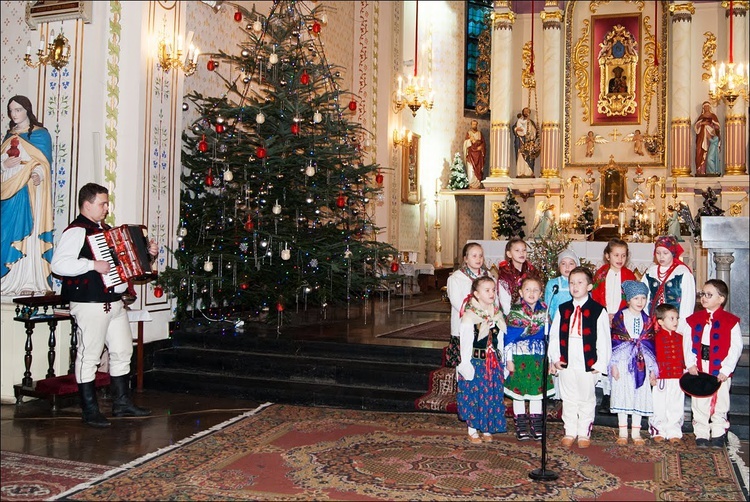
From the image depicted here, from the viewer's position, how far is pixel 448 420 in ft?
22.0

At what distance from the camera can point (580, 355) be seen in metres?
5.91

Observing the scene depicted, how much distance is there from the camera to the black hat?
5840mm

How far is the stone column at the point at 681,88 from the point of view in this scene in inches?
666

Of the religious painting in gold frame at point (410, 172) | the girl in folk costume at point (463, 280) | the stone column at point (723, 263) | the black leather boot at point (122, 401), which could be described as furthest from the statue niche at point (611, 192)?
the black leather boot at point (122, 401)

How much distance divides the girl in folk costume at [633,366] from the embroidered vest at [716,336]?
0.31m

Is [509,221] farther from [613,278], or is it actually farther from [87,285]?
[87,285]

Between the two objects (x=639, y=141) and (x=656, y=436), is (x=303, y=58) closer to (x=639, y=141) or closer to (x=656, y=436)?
(x=656, y=436)

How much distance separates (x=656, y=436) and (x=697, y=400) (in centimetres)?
41

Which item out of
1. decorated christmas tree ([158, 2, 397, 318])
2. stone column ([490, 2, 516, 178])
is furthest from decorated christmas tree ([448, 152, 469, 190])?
decorated christmas tree ([158, 2, 397, 318])

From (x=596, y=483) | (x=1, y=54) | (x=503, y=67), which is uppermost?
(x=503, y=67)

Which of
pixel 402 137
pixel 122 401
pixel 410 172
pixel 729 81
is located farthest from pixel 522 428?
pixel 729 81

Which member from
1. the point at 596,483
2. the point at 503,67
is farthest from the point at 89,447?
the point at 503,67

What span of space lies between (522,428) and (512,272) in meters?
1.48

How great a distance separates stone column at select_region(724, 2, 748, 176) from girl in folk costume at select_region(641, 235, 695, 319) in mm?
11168
